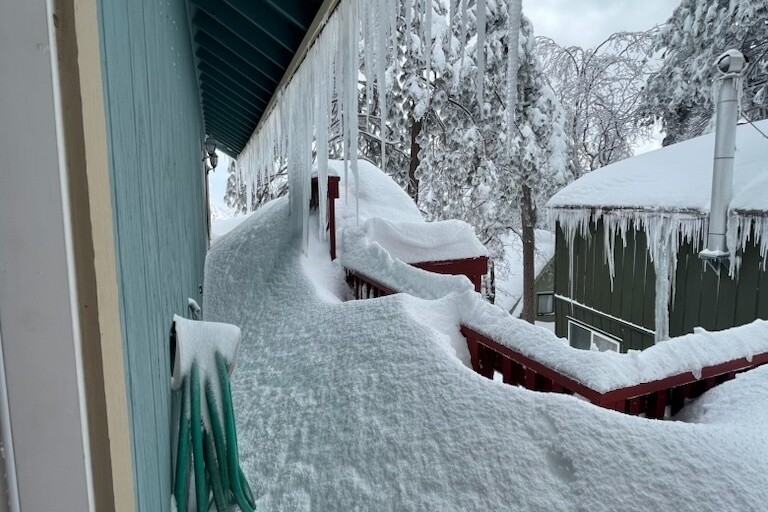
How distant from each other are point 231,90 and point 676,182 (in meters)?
6.36

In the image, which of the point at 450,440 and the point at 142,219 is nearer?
the point at 142,219

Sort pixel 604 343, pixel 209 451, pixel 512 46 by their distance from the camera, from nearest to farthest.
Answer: pixel 512 46 → pixel 209 451 → pixel 604 343

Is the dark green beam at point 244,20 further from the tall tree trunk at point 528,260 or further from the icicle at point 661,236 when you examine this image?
the tall tree trunk at point 528,260

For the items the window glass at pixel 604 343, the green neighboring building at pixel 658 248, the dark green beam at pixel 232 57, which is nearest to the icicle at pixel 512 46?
the dark green beam at pixel 232 57

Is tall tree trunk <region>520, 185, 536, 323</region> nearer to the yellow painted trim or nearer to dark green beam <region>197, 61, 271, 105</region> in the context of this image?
dark green beam <region>197, 61, 271, 105</region>

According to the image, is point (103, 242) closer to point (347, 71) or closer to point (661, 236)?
point (347, 71)

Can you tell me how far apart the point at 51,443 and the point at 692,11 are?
573 inches

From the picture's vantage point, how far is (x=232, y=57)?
3502 mm

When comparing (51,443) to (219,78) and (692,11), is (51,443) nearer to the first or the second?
(219,78)

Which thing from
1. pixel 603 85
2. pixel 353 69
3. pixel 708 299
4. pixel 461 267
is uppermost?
pixel 603 85

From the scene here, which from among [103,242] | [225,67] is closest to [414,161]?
[225,67]

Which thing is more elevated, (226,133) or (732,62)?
(732,62)

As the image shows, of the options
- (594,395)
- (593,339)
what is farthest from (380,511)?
(593,339)

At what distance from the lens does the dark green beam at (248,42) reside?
2830 mm
